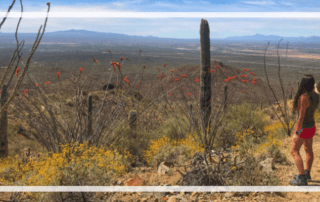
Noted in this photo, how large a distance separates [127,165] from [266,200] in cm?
307

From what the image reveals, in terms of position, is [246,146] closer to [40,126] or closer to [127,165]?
[127,165]

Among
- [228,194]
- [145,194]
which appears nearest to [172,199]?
[145,194]

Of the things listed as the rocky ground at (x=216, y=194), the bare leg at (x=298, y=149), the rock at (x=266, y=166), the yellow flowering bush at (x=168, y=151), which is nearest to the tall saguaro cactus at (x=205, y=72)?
the yellow flowering bush at (x=168, y=151)

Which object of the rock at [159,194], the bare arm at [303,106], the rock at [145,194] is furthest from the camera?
the rock at [145,194]

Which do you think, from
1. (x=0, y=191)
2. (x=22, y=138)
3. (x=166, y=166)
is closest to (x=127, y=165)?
(x=166, y=166)

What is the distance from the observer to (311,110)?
3.41 meters

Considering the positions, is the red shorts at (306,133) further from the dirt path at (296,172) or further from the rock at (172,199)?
the rock at (172,199)

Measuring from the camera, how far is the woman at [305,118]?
3357 mm

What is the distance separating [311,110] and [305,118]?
0.14 m

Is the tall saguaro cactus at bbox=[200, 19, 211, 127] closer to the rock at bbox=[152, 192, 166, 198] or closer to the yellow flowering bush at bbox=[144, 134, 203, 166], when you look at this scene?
the yellow flowering bush at bbox=[144, 134, 203, 166]

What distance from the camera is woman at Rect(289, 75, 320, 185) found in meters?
3.36

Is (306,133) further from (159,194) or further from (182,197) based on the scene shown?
(159,194)

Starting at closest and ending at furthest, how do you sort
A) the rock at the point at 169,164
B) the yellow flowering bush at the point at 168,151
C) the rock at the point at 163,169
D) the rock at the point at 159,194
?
1. the rock at the point at 159,194
2. the rock at the point at 163,169
3. the rock at the point at 169,164
4. the yellow flowering bush at the point at 168,151

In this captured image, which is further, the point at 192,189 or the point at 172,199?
the point at 192,189
